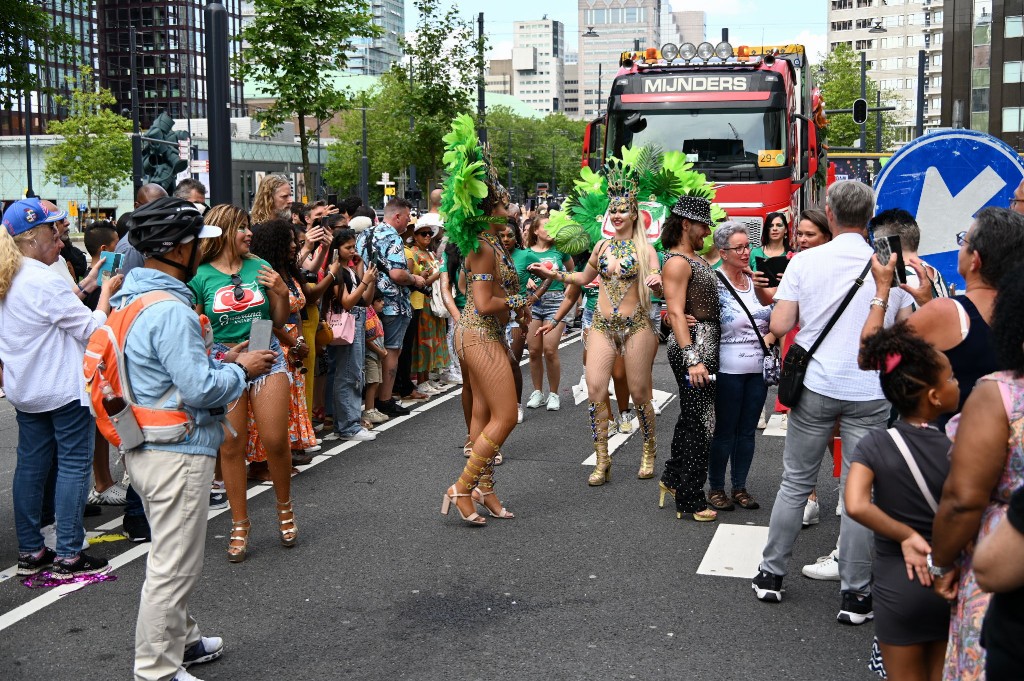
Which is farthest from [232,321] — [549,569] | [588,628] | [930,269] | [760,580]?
[930,269]

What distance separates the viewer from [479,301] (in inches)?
266

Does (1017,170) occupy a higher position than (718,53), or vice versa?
(718,53)

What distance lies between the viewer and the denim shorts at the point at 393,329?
428 inches

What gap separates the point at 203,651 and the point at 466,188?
3087 millimetres

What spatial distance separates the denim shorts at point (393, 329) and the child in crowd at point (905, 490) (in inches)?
302

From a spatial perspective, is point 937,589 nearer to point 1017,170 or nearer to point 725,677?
point 725,677

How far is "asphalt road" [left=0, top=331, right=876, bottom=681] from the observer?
189 inches

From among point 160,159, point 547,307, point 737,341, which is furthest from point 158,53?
point 737,341

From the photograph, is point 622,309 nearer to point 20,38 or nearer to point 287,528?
point 287,528

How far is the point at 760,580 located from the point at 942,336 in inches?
78.0

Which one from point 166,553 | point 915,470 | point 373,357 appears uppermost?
point 915,470

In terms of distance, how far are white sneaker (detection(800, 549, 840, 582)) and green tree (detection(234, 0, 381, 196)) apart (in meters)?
15.7

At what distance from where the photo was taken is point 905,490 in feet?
11.2

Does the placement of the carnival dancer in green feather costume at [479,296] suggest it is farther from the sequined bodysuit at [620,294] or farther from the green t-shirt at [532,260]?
the green t-shirt at [532,260]
